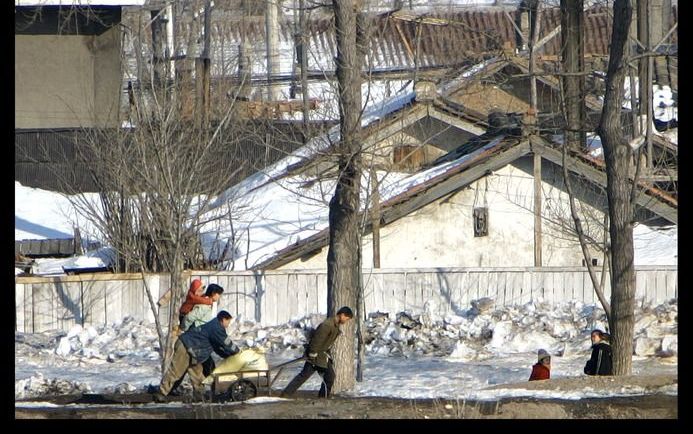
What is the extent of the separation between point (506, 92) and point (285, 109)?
6.76m

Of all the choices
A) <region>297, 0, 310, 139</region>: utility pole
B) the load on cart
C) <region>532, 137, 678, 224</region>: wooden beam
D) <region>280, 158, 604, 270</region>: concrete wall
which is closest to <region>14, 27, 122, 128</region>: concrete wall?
<region>297, 0, 310, 139</region>: utility pole

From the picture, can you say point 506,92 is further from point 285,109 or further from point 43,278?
point 43,278

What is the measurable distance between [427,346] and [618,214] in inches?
280

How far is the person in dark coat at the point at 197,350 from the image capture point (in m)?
15.3

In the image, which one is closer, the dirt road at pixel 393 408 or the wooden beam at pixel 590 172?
the dirt road at pixel 393 408

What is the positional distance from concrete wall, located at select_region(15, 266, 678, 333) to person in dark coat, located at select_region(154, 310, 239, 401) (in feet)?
30.6

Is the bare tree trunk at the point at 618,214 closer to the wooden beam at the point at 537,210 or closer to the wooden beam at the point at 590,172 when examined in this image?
the wooden beam at the point at 537,210

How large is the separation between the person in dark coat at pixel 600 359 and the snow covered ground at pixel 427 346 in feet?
7.34

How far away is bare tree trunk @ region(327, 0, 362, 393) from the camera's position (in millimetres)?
16531

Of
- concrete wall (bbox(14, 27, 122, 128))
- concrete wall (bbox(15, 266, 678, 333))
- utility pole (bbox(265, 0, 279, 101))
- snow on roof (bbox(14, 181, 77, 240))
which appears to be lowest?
concrete wall (bbox(15, 266, 678, 333))

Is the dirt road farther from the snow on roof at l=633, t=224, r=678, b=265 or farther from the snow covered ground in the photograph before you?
the snow on roof at l=633, t=224, r=678, b=265

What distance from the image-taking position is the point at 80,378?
20.4m

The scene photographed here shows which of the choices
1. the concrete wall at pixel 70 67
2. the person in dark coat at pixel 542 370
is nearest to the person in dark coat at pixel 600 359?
the person in dark coat at pixel 542 370
